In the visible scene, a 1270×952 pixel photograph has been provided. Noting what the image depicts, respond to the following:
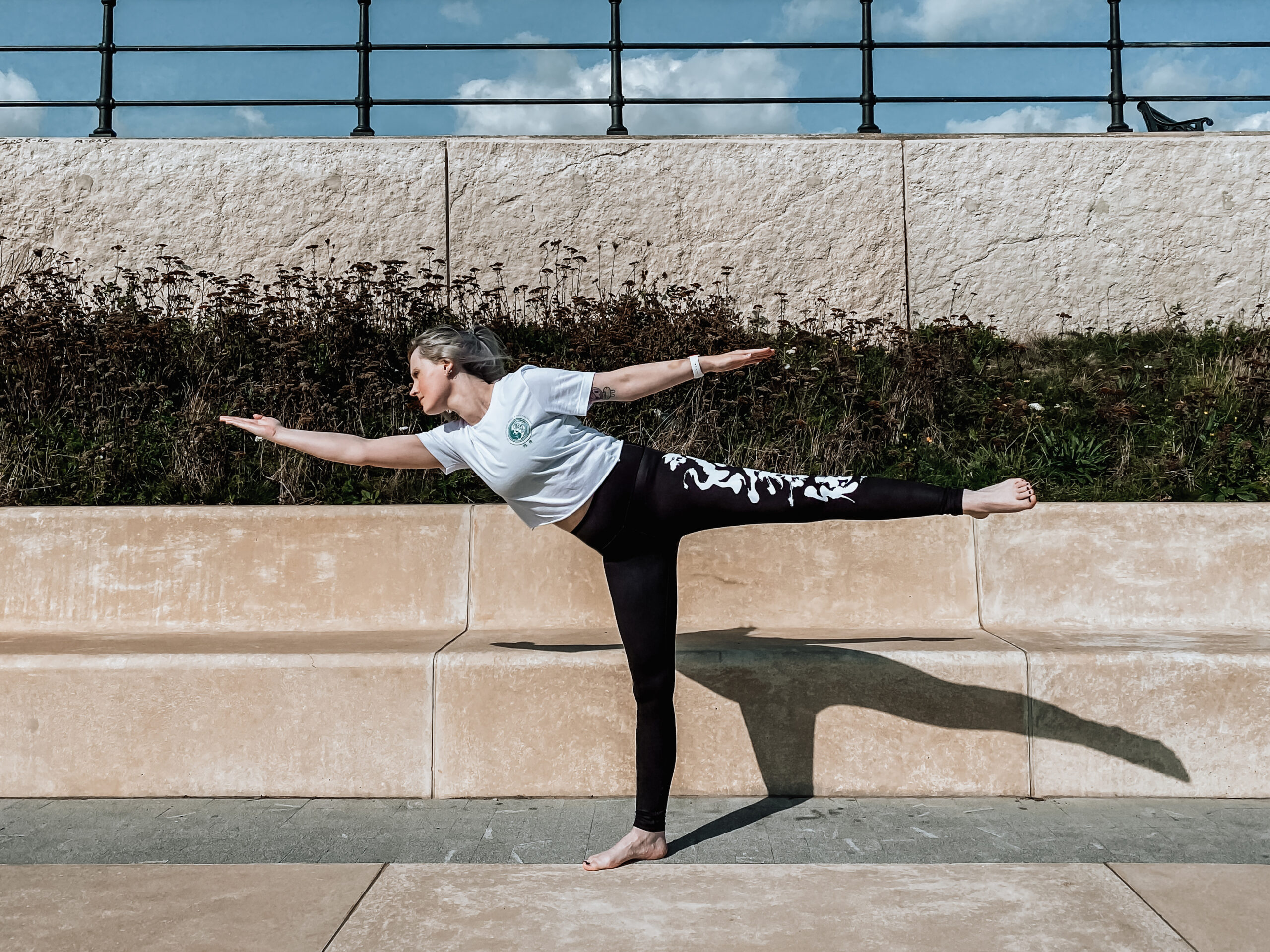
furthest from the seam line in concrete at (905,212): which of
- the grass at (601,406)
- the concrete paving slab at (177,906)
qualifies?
the concrete paving slab at (177,906)

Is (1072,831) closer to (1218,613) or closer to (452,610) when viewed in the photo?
(1218,613)

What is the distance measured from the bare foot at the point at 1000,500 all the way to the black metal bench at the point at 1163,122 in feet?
23.0

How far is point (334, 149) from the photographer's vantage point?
8.43m

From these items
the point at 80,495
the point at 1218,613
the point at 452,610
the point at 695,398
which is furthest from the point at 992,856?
the point at 80,495

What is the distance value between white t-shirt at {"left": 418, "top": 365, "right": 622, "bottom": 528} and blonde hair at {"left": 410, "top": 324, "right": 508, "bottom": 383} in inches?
5.6

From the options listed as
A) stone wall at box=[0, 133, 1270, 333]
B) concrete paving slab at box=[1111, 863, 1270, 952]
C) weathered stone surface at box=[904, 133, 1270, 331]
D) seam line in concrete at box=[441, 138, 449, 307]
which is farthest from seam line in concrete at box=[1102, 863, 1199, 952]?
seam line in concrete at box=[441, 138, 449, 307]

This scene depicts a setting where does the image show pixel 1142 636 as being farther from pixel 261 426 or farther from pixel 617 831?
pixel 261 426

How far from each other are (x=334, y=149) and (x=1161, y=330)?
22.1 ft

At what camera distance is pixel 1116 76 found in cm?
886

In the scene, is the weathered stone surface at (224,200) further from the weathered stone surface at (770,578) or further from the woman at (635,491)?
the woman at (635,491)

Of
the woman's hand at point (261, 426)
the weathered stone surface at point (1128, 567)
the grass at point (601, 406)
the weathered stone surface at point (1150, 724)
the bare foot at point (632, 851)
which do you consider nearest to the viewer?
the bare foot at point (632, 851)

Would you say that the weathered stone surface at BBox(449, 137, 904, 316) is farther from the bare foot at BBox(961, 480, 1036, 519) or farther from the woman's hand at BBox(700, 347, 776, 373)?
the bare foot at BBox(961, 480, 1036, 519)

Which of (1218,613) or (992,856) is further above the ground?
(1218,613)

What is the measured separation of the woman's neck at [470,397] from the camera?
3.30m
